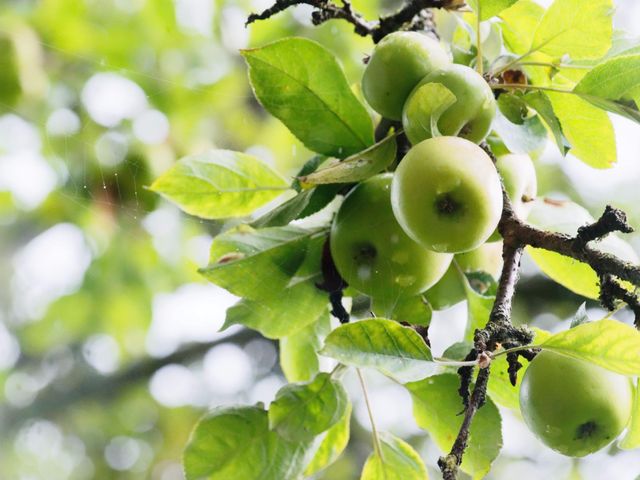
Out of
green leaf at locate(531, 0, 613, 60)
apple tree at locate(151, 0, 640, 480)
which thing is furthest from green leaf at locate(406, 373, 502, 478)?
green leaf at locate(531, 0, 613, 60)

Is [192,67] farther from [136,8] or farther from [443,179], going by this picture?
[443,179]

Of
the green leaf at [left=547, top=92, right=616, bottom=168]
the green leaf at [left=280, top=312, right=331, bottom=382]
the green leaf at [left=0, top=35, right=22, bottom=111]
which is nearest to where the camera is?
the green leaf at [left=547, top=92, right=616, bottom=168]

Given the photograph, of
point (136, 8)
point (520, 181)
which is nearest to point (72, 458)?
point (136, 8)

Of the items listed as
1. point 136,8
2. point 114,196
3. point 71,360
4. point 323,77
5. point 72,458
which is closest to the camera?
point 323,77

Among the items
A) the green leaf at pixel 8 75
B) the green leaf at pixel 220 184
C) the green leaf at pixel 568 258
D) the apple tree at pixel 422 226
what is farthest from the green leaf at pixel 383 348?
the green leaf at pixel 8 75

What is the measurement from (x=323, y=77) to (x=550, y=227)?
0.29 meters

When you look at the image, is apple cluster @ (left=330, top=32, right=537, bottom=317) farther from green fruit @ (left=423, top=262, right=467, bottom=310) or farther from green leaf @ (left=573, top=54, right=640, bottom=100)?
green leaf @ (left=573, top=54, right=640, bottom=100)

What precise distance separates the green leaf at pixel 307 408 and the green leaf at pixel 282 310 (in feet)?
0.21

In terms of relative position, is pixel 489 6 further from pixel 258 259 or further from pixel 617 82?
pixel 258 259

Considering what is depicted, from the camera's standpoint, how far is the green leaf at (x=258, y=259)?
2.30 ft

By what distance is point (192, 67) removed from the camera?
1925mm

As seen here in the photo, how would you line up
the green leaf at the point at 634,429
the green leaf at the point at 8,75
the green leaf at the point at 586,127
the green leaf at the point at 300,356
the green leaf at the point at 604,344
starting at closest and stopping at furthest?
1. the green leaf at the point at 604,344
2. the green leaf at the point at 634,429
3. the green leaf at the point at 586,127
4. the green leaf at the point at 300,356
5. the green leaf at the point at 8,75

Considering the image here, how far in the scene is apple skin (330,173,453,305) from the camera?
2.23 feet

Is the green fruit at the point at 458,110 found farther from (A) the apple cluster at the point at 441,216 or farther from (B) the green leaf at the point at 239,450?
(B) the green leaf at the point at 239,450
